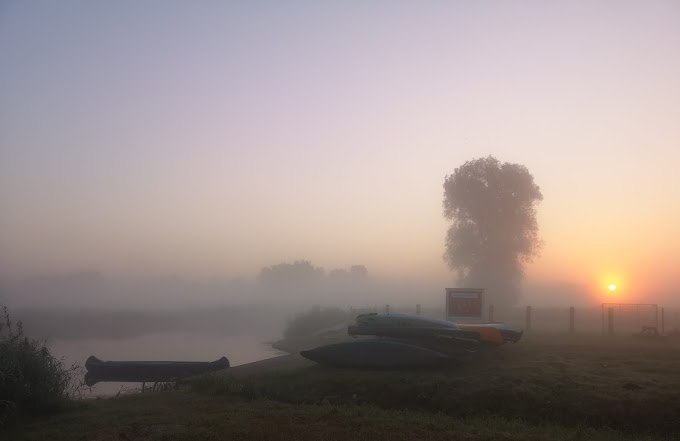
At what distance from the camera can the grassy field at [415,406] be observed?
36.3 feet

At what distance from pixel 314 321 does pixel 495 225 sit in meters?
19.8

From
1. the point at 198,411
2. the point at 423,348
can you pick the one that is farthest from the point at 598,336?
the point at 198,411

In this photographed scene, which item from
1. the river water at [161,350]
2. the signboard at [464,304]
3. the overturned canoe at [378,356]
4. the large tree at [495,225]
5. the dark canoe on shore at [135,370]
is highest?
the large tree at [495,225]

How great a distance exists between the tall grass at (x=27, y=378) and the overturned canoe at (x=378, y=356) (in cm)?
777

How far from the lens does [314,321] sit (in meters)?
52.0

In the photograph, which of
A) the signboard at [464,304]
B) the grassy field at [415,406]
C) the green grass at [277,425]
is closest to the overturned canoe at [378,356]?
the grassy field at [415,406]

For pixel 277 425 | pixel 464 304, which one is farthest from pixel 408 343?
pixel 277 425

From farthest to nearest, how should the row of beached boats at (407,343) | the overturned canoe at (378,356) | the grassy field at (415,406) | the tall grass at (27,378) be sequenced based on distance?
the row of beached boats at (407,343), the overturned canoe at (378,356), the tall grass at (27,378), the grassy field at (415,406)

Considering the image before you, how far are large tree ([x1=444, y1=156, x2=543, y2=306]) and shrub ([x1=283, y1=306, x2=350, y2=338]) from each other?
43.8ft

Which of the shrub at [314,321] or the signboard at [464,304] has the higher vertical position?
the signboard at [464,304]

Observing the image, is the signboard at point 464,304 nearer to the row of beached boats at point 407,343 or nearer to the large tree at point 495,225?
the row of beached boats at point 407,343

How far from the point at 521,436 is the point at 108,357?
33.3m

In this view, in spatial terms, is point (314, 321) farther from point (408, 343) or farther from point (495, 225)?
point (408, 343)

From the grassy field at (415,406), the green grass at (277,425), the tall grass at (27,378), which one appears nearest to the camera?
the green grass at (277,425)
